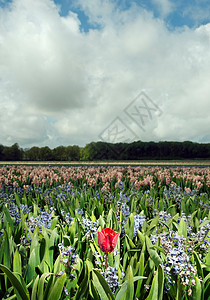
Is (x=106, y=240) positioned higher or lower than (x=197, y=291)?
higher

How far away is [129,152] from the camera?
45844 mm

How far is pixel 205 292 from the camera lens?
147 cm

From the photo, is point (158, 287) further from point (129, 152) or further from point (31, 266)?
point (129, 152)

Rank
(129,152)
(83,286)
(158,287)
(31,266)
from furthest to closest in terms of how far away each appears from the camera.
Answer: (129,152), (31,266), (83,286), (158,287)

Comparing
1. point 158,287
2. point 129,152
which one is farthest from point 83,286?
point 129,152

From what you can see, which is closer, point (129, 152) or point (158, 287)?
point (158, 287)

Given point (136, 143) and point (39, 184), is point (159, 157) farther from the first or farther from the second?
point (39, 184)

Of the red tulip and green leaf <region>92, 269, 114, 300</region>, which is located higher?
the red tulip

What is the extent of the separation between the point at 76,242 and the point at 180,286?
90 centimetres

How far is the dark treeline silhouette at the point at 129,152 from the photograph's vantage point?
44781 millimetres

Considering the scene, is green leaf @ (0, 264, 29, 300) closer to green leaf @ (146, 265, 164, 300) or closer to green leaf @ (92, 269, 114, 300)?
green leaf @ (92, 269, 114, 300)

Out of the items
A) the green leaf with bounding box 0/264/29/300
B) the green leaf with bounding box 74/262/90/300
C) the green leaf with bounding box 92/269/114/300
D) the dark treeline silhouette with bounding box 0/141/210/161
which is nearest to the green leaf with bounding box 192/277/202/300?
the green leaf with bounding box 92/269/114/300

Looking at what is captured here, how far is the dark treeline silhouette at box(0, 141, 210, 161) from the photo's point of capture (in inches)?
1763

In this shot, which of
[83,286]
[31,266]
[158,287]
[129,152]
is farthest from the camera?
[129,152]
